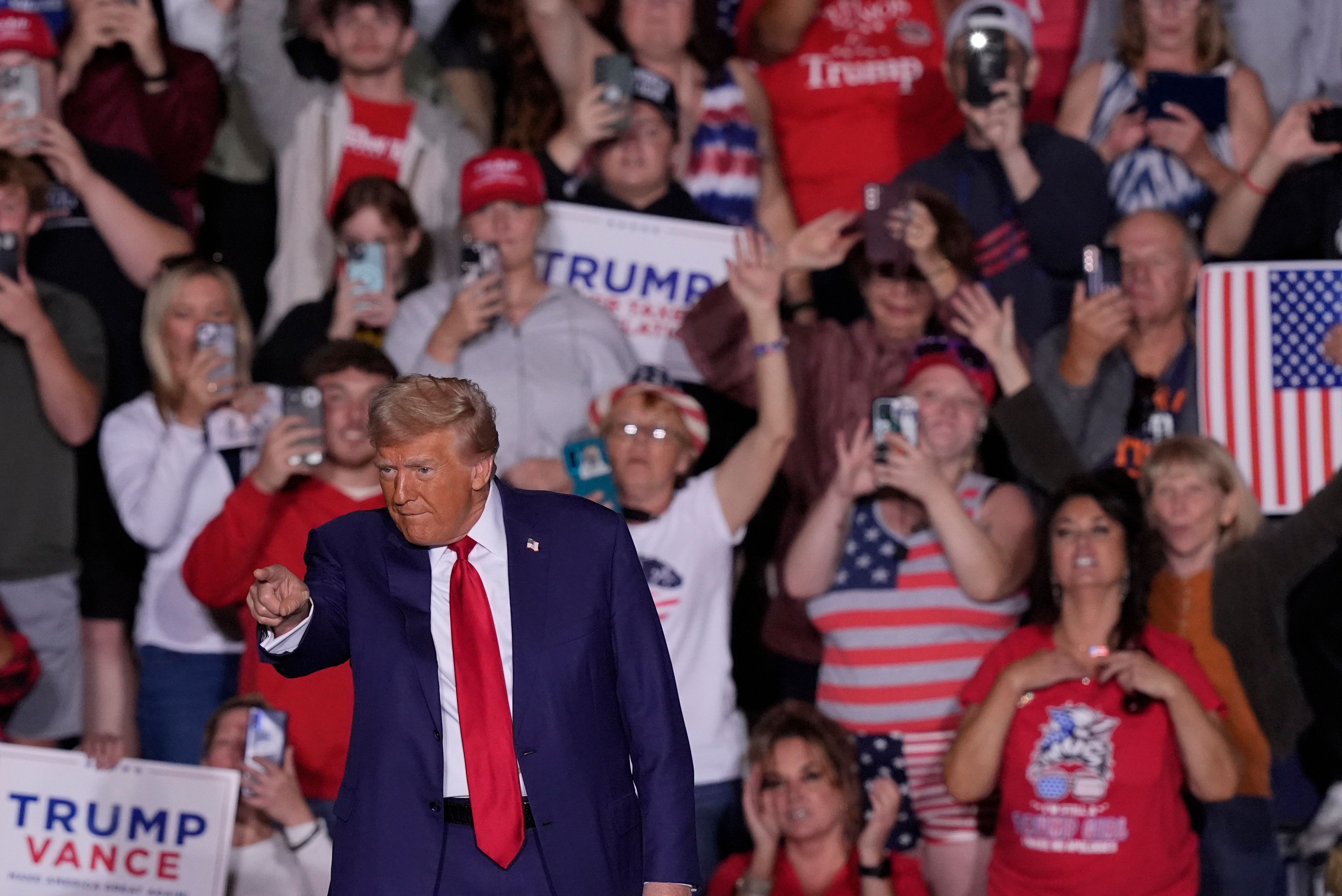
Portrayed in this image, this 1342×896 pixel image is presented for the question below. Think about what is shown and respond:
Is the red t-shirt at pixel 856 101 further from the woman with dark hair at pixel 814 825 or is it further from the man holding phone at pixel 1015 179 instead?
the woman with dark hair at pixel 814 825

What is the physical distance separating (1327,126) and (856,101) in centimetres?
142

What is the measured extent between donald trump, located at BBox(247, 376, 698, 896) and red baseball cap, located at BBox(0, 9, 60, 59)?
2.79 m

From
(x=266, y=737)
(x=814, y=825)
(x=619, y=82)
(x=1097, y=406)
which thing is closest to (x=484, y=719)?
(x=266, y=737)

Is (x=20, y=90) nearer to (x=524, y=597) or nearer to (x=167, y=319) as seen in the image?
(x=167, y=319)

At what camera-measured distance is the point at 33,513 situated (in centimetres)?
504

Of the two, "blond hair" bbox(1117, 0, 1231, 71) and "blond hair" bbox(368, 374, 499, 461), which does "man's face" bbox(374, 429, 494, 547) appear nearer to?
"blond hair" bbox(368, 374, 499, 461)

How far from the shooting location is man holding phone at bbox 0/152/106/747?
4.99 metres

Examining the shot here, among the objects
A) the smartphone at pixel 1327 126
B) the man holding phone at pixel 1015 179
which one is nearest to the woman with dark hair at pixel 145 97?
the man holding phone at pixel 1015 179

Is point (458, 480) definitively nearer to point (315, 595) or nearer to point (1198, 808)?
point (315, 595)

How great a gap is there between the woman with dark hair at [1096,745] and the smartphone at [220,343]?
2112mm

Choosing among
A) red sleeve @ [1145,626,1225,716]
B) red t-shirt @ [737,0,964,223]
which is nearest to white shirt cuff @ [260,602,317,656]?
red sleeve @ [1145,626,1225,716]

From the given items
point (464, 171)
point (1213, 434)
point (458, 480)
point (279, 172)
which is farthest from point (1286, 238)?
point (458, 480)

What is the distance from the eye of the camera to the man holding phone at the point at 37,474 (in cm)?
499

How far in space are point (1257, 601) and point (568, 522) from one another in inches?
87.1
